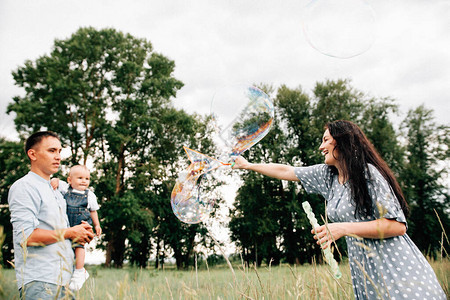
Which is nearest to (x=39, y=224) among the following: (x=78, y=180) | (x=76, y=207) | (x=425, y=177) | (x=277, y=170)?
(x=76, y=207)

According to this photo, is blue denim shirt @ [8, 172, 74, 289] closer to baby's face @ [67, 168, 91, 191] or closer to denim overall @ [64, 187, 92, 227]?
denim overall @ [64, 187, 92, 227]

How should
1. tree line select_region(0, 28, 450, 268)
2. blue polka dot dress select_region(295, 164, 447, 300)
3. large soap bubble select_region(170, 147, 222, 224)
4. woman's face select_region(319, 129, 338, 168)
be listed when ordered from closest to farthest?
1. blue polka dot dress select_region(295, 164, 447, 300)
2. woman's face select_region(319, 129, 338, 168)
3. large soap bubble select_region(170, 147, 222, 224)
4. tree line select_region(0, 28, 450, 268)

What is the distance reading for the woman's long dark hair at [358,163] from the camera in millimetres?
1988

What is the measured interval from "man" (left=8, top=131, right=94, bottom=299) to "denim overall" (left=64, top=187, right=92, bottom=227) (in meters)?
1.11

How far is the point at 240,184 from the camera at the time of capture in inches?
932

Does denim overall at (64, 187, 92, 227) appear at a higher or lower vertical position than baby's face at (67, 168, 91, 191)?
lower

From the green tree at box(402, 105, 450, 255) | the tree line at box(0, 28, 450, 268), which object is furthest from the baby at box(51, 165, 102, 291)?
the green tree at box(402, 105, 450, 255)

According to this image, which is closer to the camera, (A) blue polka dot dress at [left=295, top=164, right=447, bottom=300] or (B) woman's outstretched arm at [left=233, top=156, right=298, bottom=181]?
(A) blue polka dot dress at [left=295, top=164, right=447, bottom=300]

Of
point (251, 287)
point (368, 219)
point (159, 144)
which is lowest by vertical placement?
point (251, 287)

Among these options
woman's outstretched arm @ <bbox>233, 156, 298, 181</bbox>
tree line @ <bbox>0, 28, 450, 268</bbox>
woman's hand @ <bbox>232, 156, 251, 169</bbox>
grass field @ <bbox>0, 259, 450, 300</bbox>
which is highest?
tree line @ <bbox>0, 28, 450, 268</bbox>

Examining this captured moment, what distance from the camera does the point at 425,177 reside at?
22.4 m

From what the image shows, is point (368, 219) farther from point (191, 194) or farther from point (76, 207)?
point (76, 207)

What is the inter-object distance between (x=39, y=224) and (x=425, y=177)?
2637 cm

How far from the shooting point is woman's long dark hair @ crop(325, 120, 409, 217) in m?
1.99
